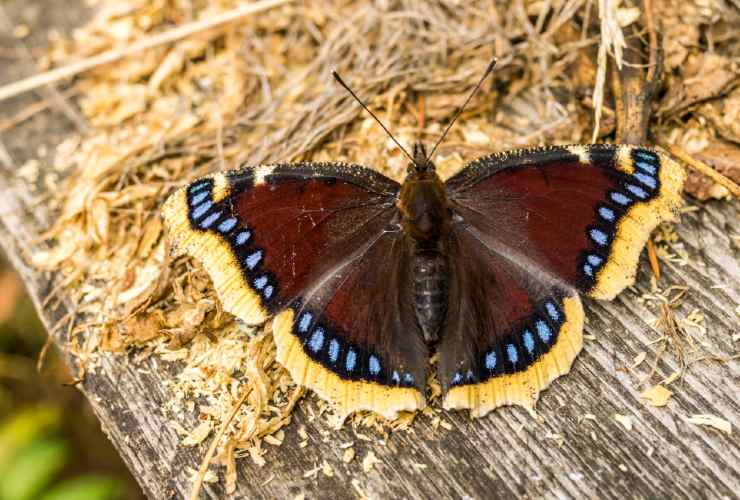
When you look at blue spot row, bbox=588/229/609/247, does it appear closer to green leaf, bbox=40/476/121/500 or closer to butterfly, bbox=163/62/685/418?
butterfly, bbox=163/62/685/418

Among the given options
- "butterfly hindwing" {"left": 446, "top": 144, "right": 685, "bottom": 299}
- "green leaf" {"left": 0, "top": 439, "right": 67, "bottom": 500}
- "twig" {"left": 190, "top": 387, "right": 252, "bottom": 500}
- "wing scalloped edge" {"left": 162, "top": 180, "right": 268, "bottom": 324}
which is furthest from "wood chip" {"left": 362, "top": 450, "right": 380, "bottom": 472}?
"green leaf" {"left": 0, "top": 439, "right": 67, "bottom": 500}

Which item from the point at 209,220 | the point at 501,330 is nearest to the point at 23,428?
the point at 209,220

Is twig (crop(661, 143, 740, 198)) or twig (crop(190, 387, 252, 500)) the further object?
twig (crop(661, 143, 740, 198))

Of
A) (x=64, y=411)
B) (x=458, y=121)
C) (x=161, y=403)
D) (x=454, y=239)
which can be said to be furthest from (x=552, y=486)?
(x=64, y=411)

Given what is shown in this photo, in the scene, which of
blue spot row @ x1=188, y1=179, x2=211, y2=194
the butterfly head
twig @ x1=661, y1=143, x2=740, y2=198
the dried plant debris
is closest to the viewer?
blue spot row @ x1=188, y1=179, x2=211, y2=194

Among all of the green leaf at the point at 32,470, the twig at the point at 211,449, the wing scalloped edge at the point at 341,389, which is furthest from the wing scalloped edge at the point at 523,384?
the green leaf at the point at 32,470

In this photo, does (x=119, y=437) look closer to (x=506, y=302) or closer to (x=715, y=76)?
(x=506, y=302)
